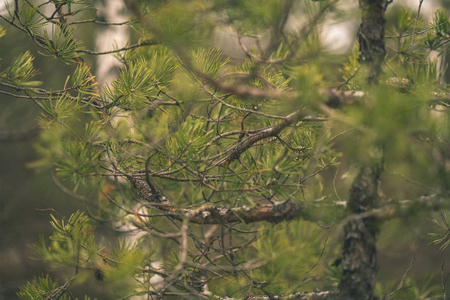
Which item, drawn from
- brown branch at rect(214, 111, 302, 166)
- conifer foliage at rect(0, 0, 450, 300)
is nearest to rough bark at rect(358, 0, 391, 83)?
conifer foliage at rect(0, 0, 450, 300)

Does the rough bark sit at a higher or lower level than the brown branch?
higher

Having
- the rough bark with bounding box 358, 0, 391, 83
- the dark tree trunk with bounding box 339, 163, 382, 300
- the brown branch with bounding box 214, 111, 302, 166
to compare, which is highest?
the rough bark with bounding box 358, 0, 391, 83

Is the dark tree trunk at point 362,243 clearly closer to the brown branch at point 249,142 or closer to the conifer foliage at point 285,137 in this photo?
the conifer foliage at point 285,137

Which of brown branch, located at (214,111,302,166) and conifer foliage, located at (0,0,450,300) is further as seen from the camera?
brown branch, located at (214,111,302,166)

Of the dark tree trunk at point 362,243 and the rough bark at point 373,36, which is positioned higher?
the rough bark at point 373,36

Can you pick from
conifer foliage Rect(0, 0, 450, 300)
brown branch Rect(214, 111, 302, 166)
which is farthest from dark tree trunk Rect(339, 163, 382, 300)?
brown branch Rect(214, 111, 302, 166)

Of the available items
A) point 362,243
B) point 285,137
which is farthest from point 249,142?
point 362,243

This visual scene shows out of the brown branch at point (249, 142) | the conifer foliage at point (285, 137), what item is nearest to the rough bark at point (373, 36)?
the conifer foliage at point (285, 137)

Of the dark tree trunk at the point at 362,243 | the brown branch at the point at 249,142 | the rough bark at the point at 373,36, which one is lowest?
the dark tree trunk at the point at 362,243

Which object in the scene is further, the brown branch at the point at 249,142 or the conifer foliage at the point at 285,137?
the brown branch at the point at 249,142

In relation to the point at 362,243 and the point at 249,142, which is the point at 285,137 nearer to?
the point at 249,142

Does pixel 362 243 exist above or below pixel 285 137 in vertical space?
below

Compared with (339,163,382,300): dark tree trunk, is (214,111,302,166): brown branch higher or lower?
higher

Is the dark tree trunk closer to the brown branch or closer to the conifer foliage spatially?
the conifer foliage
